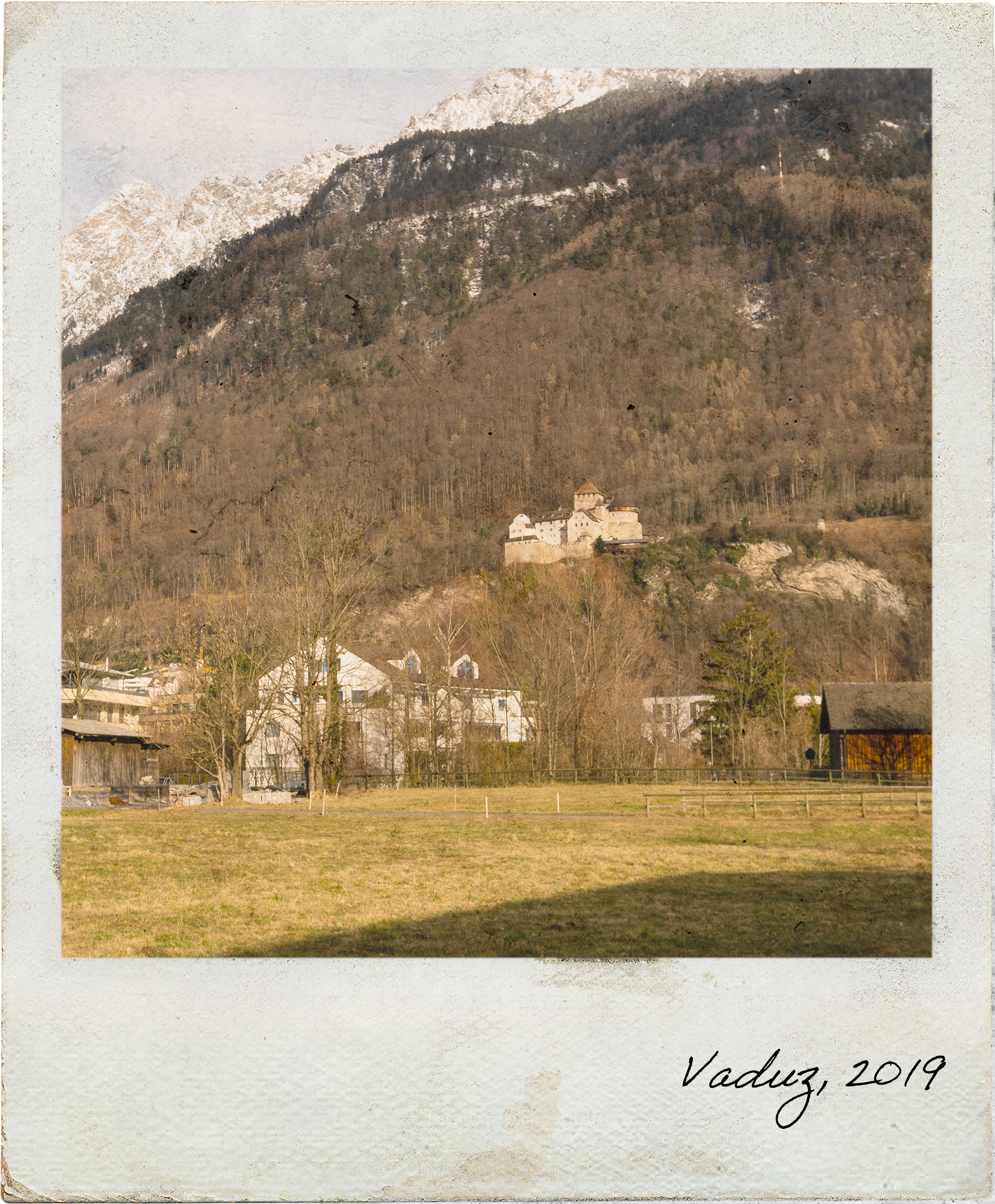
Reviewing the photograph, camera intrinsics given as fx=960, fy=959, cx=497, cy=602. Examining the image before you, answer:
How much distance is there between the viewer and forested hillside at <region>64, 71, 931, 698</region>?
23.0 ft

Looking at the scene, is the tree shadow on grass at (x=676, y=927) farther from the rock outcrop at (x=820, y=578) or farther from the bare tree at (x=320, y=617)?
the rock outcrop at (x=820, y=578)

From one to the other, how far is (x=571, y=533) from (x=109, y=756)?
1152cm

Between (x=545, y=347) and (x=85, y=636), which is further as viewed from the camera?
(x=545, y=347)

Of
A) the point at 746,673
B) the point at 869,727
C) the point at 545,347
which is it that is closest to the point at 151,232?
the point at 869,727

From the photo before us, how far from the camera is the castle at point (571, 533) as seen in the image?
21547 millimetres

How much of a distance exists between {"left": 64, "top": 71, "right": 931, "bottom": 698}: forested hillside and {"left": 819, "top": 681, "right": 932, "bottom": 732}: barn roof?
7.83ft

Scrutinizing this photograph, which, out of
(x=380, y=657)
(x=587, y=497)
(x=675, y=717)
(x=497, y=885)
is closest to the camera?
(x=497, y=885)

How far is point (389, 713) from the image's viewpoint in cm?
1873

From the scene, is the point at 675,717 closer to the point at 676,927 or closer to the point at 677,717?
the point at 677,717

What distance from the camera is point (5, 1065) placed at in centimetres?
335

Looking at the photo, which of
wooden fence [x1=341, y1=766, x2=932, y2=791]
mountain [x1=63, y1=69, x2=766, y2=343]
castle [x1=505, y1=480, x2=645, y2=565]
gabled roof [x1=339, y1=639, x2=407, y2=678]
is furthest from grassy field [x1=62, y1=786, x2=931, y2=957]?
castle [x1=505, y1=480, x2=645, y2=565]

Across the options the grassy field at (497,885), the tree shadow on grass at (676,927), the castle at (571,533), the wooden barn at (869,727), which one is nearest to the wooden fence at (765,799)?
the grassy field at (497,885)

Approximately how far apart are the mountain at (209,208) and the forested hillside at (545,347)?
32 cm

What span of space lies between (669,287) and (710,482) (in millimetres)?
8212
